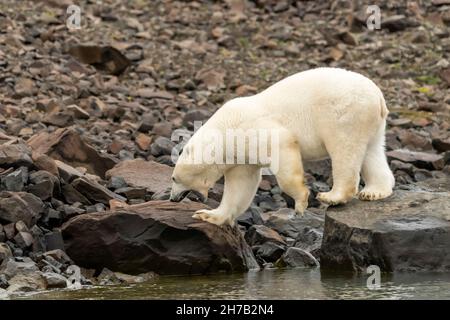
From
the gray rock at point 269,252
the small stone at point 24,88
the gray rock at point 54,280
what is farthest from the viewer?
the small stone at point 24,88

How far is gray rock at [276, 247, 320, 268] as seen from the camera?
13688mm

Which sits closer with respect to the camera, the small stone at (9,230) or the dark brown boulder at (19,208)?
the small stone at (9,230)

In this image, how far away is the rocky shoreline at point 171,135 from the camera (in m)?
13.1

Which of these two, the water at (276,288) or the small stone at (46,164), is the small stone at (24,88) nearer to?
the small stone at (46,164)

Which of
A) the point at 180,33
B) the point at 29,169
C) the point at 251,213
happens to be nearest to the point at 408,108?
the point at 180,33

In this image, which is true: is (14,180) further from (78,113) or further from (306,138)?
(78,113)

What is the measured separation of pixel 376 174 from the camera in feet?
44.3

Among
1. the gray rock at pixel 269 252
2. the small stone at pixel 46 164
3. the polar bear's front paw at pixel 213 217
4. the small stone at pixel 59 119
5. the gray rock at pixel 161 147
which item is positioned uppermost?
the small stone at pixel 59 119

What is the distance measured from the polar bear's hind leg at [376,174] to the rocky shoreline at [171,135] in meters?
0.16

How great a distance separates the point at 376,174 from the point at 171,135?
8.87 m

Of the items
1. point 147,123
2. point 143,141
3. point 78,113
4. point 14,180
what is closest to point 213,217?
point 14,180

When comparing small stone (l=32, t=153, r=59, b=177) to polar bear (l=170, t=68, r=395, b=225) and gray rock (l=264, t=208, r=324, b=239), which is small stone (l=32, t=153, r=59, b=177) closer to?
polar bear (l=170, t=68, r=395, b=225)

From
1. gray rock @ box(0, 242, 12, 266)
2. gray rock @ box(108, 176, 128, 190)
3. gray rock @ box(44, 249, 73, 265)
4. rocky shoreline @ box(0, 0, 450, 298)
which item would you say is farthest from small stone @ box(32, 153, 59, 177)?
gray rock @ box(0, 242, 12, 266)

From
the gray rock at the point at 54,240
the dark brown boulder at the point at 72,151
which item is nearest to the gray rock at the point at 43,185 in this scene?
the gray rock at the point at 54,240
